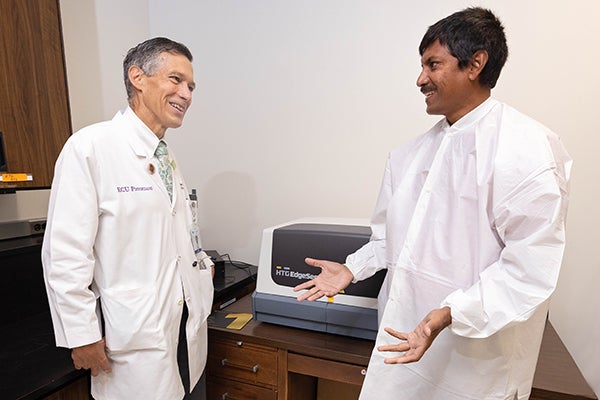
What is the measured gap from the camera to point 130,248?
991mm

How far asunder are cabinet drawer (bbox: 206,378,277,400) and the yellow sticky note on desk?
8.1 inches

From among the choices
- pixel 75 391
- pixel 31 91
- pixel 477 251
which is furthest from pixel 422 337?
pixel 31 91

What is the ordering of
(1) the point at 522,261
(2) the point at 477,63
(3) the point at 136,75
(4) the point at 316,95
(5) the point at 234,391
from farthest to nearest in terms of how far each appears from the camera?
1. (4) the point at 316,95
2. (5) the point at 234,391
3. (3) the point at 136,75
4. (2) the point at 477,63
5. (1) the point at 522,261

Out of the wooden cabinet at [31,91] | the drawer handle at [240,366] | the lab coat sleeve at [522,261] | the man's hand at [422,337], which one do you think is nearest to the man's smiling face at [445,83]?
the lab coat sleeve at [522,261]

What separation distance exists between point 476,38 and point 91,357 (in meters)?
1.29

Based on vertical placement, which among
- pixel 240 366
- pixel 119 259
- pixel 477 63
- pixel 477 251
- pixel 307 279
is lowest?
pixel 240 366

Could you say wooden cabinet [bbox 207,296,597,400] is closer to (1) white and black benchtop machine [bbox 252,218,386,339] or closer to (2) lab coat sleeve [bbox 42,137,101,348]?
(1) white and black benchtop machine [bbox 252,218,386,339]

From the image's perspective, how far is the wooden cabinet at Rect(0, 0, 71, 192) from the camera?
3.64 ft

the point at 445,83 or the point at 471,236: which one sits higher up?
the point at 445,83

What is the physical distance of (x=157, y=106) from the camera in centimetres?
108

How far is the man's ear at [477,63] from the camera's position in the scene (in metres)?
0.81

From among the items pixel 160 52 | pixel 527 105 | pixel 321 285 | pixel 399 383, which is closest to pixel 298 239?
pixel 321 285

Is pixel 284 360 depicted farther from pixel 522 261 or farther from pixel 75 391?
pixel 522 261

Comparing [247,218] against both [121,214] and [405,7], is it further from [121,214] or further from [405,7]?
[405,7]
